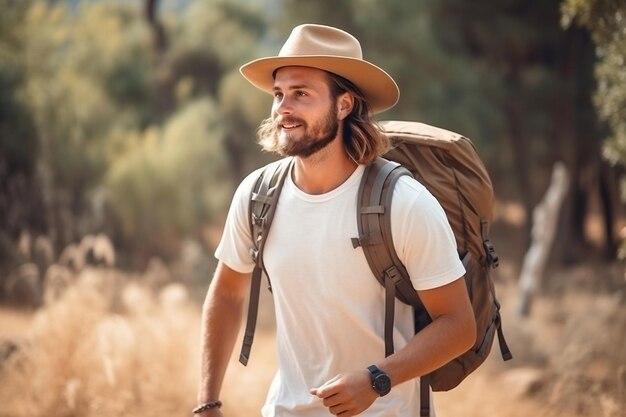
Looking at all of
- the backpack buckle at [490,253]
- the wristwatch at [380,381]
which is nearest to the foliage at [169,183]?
the backpack buckle at [490,253]

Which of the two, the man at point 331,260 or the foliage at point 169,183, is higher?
the foliage at point 169,183

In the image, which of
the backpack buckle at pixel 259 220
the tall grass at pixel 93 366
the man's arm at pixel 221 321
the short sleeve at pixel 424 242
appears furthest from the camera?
the tall grass at pixel 93 366

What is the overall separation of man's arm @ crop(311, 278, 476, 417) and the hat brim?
2.21 feet

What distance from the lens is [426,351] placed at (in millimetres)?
2420

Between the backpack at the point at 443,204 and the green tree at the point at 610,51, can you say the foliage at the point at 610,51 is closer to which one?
the green tree at the point at 610,51

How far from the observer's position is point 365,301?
2.57 meters

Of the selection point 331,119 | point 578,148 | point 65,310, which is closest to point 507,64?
point 578,148

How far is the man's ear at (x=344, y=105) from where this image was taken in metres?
2.79

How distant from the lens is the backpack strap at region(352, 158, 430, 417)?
2.49 m

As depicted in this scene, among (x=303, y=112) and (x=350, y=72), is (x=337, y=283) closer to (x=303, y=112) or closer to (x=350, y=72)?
(x=303, y=112)

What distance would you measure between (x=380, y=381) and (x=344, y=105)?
898mm

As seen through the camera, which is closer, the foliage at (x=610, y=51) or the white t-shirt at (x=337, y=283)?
the white t-shirt at (x=337, y=283)

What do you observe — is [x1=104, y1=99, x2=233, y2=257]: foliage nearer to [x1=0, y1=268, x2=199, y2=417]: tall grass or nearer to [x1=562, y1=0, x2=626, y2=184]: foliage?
[x1=0, y1=268, x2=199, y2=417]: tall grass

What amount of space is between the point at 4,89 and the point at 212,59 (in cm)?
560
